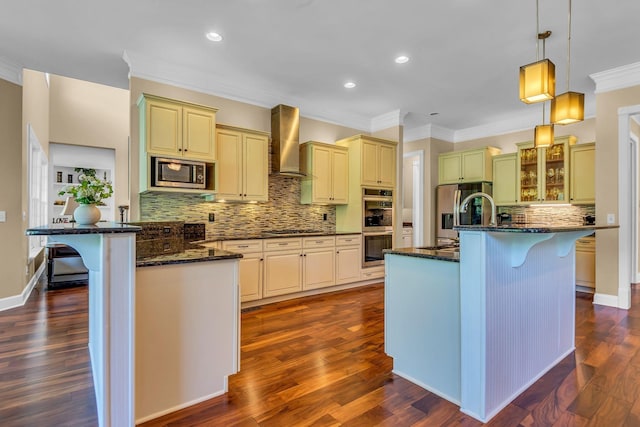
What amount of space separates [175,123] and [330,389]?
3.07 m

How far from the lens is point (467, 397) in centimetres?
188

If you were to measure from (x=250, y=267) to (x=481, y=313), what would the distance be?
276 centimetres

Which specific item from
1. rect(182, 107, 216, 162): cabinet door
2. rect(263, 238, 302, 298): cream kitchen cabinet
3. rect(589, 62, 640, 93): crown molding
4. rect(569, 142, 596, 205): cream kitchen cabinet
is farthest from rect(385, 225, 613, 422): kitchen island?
rect(569, 142, 596, 205): cream kitchen cabinet

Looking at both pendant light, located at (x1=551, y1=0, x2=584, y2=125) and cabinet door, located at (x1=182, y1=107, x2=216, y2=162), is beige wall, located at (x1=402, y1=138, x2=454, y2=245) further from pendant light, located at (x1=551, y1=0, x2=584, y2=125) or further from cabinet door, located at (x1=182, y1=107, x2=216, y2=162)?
cabinet door, located at (x1=182, y1=107, x2=216, y2=162)

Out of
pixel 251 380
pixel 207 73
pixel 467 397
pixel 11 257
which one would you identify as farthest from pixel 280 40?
Answer: pixel 11 257

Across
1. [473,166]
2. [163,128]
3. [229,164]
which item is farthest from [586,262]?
[163,128]

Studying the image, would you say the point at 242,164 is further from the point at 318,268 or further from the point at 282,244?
the point at 318,268

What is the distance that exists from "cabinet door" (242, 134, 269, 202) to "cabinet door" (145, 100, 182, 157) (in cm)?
85

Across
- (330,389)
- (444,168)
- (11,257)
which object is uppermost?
(444,168)

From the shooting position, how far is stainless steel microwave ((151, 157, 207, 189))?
3510 mm

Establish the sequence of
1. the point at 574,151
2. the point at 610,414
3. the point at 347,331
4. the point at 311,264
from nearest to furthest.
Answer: the point at 610,414 < the point at 347,331 < the point at 311,264 < the point at 574,151

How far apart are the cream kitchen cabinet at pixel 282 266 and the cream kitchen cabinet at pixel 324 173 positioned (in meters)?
0.92

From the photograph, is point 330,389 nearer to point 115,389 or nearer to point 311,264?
point 115,389

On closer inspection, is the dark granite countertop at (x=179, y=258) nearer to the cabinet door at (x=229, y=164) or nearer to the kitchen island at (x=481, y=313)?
the kitchen island at (x=481, y=313)
